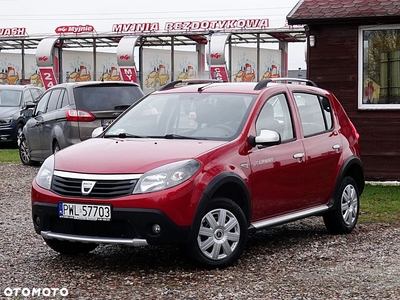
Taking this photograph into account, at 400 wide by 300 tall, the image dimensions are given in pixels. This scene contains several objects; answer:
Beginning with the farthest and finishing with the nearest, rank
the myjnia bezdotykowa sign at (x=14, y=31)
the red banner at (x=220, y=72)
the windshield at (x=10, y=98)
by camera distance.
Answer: the myjnia bezdotykowa sign at (x=14, y=31)
the red banner at (x=220, y=72)
the windshield at (x=10, y=98)

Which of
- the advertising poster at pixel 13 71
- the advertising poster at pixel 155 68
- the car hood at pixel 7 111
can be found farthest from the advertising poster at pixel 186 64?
the car hood at pixel 7 111

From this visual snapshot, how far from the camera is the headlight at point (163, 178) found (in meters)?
6.90

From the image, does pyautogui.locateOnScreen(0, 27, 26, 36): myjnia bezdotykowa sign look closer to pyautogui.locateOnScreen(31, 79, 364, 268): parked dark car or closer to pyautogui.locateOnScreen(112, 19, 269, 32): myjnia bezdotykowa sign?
pyautogui.locateOnScreen(112, 19, 269, 32): myjnia bezdotykowa sign

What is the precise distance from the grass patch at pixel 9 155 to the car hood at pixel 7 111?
3.21ft

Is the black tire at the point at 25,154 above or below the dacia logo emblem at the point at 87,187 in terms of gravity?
below

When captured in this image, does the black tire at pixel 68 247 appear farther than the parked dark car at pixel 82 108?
No

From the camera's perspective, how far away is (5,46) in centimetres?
4734

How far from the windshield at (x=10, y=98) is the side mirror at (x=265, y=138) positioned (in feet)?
57.1

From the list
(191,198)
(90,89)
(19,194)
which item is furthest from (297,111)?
(90,89)

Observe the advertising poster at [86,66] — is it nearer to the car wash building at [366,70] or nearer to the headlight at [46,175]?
the car wash building at [366,70]

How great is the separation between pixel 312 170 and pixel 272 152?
2.50ft

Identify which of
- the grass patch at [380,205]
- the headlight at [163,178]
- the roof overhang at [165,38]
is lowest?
the grass patch at [380,205]

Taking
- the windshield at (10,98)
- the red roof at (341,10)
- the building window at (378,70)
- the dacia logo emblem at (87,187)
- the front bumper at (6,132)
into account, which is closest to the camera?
the dacia logo emblem at (87,187)

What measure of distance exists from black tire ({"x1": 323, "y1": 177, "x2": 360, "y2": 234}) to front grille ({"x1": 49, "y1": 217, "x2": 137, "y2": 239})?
2875 millimetres
